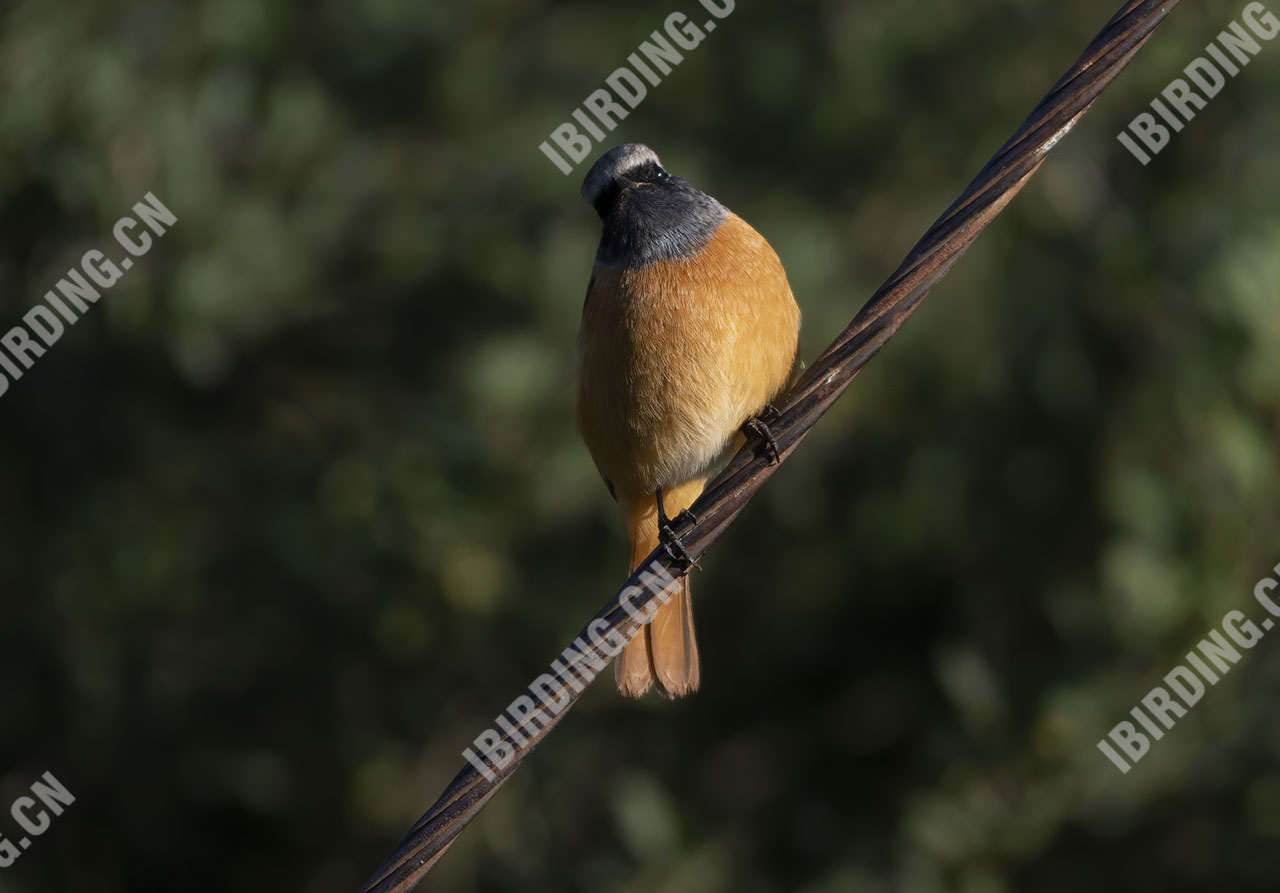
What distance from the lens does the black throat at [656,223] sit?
12.9 feet

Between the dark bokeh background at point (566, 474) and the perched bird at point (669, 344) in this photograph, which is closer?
the perched bird at point (669, 344)

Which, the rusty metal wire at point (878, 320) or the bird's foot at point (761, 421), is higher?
the rusty metal wire at point (878, 320)

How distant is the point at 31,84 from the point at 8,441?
1533 mm

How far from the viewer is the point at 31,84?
4.97 meters

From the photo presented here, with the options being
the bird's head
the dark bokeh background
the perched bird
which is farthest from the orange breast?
the dark bokeh background

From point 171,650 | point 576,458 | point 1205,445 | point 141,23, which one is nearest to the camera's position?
point 1205,445

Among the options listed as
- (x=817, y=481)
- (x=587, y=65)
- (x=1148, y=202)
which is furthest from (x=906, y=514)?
(x=587, y=65)

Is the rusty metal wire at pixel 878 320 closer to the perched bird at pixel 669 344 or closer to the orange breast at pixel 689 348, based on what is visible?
the perched bird at pixel 669 344

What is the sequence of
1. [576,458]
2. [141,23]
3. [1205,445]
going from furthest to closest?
[141,23] < [576,458] < [1205,445]

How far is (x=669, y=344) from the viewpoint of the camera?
12.3ft

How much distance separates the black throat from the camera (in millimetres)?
3926

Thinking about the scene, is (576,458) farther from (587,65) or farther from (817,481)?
(587,65)

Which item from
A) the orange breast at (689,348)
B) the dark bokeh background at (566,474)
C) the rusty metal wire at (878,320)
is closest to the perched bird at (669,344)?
the orange breast at (689,348)

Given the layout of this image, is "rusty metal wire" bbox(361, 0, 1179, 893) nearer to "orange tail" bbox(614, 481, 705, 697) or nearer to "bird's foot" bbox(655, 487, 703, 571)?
"bird's foot" bbox(655, 487, 703, 571)
